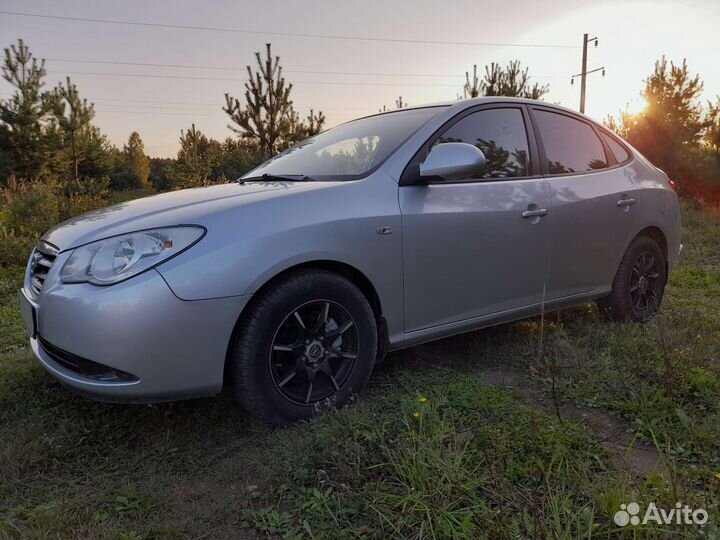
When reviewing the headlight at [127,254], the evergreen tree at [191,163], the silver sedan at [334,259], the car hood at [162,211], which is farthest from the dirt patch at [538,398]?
the evergreen tree at [191,163]

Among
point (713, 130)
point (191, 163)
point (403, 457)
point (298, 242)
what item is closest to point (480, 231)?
point (298, 242)

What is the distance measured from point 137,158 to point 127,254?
38228 mm

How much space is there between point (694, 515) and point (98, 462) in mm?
2181

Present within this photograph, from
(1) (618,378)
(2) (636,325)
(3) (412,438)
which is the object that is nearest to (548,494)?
(3) (412,438)

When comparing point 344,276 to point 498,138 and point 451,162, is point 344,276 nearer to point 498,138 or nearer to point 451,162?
point 451,162

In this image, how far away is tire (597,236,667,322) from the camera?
3.77 meters

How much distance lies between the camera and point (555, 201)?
3256 mm

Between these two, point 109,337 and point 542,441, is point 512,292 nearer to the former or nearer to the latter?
point 542,441

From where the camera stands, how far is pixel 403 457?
1937mm

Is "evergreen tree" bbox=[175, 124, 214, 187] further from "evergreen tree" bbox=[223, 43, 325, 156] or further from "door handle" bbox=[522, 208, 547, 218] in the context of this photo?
"door handle" bbox=[522, 208, 547, 218]

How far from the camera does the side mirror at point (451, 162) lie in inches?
103

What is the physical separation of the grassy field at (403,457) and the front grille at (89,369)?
0.36 meters

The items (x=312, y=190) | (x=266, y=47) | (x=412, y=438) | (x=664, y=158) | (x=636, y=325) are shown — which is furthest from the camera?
(x=664, y=158)

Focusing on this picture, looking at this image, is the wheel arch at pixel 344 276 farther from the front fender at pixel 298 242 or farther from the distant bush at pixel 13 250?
the distant bush at pixel 13 250
